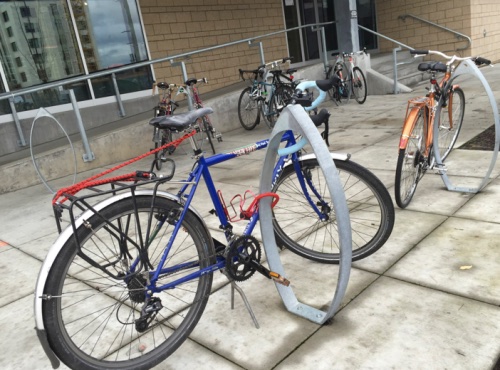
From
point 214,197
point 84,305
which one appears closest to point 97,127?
point 84,305

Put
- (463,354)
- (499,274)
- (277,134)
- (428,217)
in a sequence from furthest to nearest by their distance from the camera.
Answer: (428,217) < (499,274) < (277,134) < (463,354)

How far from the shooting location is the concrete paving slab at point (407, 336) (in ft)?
6.73

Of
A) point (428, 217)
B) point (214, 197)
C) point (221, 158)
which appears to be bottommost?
point (428, 217)

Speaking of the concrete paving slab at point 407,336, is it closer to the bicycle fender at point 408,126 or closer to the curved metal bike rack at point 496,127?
the bicycle fender at point 408,126

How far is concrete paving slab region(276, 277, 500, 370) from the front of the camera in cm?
205

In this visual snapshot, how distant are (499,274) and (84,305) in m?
2.56

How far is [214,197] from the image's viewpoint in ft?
8.03

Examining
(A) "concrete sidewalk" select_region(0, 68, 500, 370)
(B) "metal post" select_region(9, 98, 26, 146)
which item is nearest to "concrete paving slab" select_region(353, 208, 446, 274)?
(A) "concrete sidewalk" select_region(0, 68, 500, 370)

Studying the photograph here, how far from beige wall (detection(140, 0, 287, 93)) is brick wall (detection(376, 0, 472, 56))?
3714 millimetres

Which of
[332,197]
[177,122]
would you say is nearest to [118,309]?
[177,122]

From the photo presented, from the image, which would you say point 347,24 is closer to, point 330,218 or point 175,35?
point 175,35

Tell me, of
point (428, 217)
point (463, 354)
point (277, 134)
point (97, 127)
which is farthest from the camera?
point (97, 127)

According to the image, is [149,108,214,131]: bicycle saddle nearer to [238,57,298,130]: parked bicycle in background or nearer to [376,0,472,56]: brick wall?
[238,57,298,130]: parked bicycle in background

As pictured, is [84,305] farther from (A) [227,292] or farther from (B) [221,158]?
(B) [221,158]
